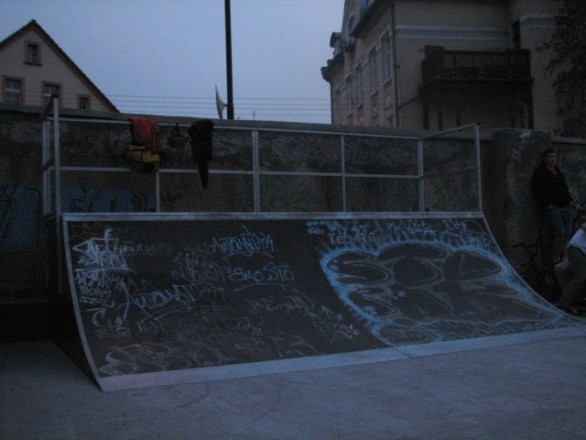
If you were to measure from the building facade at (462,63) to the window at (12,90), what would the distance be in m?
27.6

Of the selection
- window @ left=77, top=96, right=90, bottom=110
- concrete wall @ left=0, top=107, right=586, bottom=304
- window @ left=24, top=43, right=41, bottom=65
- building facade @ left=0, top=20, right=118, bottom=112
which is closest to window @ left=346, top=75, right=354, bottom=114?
building facade @ left=0, top=20, right=118, bottom=112

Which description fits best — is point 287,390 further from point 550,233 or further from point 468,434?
point 550,233

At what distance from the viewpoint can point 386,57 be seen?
95.0 feet

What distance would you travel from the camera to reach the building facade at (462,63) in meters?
25.5

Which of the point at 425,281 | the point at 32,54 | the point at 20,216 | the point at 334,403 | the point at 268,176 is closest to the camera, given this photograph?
the point at 334,403

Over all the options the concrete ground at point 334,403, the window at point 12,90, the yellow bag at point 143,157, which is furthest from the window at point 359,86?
the concrete ground at point 334,403

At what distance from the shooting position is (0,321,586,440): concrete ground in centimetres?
366

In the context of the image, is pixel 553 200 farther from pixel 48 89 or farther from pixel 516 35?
pixel 48 89

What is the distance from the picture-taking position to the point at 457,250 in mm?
8344

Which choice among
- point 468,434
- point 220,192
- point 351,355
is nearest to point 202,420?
point 468,434

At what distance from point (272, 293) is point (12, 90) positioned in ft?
143

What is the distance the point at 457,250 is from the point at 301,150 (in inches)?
110

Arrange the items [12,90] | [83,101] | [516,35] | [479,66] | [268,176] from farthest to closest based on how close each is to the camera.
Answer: [83,101] → [12,90] → [516,35] → [479,66] → [268,176]

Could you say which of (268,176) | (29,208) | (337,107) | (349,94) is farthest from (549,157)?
(337,107)
